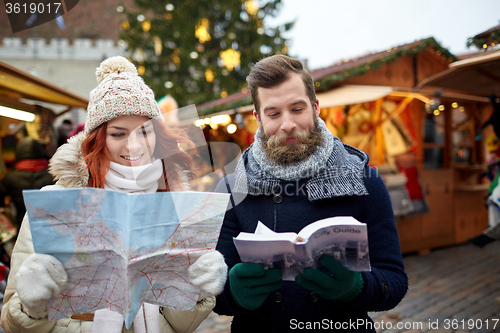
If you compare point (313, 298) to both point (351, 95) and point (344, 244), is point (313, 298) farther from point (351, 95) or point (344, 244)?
point (351, 95)

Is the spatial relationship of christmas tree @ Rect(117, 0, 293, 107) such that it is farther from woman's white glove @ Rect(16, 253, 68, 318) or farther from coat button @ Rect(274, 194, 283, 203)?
woman's white glove @ Rect(16, 253, 68, 318)

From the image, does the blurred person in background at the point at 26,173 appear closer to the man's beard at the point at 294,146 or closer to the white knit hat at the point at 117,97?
the white knit hat at the point at 117,97

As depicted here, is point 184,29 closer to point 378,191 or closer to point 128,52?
point 128,52

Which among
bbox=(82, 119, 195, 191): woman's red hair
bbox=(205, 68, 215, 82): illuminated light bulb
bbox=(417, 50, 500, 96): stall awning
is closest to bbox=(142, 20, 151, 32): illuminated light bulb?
bbox=(205, 68, 215, 82): illuminated light bulb

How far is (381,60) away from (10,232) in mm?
5207

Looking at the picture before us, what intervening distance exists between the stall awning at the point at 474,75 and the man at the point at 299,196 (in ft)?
9.36

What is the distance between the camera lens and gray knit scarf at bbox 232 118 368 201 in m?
Answer: 1.41

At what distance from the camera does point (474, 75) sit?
409 centimetres

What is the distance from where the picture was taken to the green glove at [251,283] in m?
1.14

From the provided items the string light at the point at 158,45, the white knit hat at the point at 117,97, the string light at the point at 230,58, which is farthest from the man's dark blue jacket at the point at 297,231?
the string light at the point at 158,45

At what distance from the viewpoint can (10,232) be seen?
351cm

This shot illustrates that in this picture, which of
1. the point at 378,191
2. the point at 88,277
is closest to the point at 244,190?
the point at 378,191

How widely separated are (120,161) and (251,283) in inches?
28.7

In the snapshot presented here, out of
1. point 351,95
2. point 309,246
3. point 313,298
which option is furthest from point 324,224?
point 351,95
